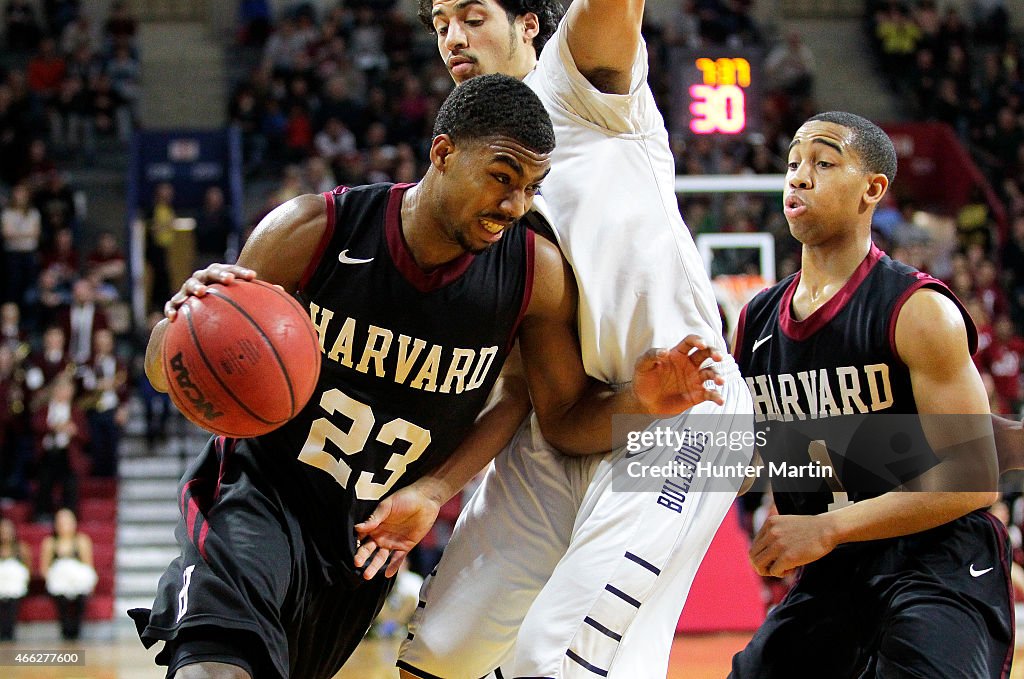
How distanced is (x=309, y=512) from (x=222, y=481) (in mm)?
266

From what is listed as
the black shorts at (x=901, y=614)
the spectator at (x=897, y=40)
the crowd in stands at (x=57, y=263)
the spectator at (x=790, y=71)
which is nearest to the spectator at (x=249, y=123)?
the crowd in stands at (x=57, y=263)

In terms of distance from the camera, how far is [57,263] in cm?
1345

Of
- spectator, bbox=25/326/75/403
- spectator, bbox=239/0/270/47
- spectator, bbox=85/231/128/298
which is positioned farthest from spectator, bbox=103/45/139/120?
spectator, bbox=25/326/75/403

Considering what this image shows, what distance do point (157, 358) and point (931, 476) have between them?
7.12 feet

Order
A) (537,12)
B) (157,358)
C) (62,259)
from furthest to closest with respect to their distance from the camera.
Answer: (62,259)
(537,12)
(157,358)

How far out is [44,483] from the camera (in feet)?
36.7

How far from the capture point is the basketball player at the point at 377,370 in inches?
131

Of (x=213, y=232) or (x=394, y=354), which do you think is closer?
(x=394, y=354)

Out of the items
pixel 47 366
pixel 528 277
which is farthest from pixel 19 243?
pixel 528 277

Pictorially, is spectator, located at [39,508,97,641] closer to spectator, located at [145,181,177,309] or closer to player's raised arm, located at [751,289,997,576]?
spectator, located at [145,181,177,309]

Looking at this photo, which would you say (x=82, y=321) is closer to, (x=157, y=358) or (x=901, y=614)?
(x=157, y=358)

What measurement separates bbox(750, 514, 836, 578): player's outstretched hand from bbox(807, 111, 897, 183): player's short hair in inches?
47.0

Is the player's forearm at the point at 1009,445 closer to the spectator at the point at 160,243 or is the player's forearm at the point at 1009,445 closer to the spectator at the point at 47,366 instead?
the spectator at the point at 47,366

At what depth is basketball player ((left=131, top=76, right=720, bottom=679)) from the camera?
10.9ft
